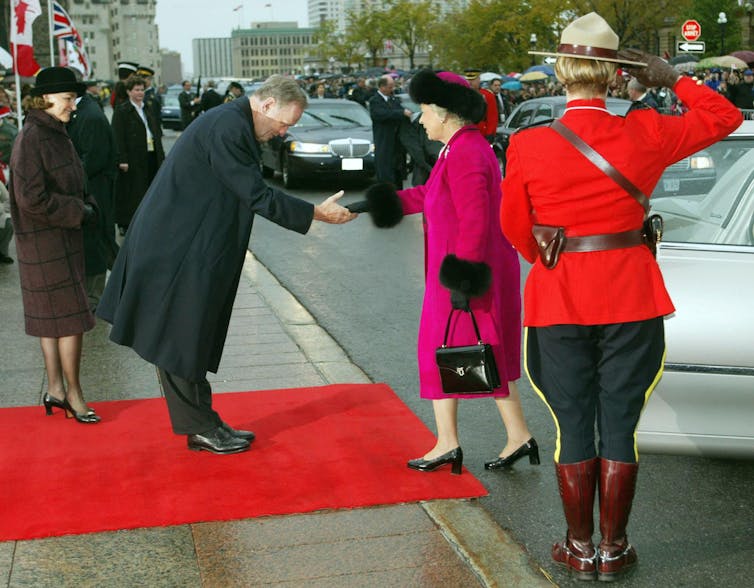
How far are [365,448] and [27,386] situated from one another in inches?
96.3

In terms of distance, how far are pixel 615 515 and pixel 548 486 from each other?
1.13m

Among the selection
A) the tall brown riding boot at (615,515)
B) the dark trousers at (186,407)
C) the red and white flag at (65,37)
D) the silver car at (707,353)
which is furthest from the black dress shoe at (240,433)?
the red and white flag at (65,37)

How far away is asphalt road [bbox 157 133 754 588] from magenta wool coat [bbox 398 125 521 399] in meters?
0.52

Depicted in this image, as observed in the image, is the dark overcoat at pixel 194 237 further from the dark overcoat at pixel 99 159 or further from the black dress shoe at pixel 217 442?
the dark overcoat at pixel 99 159

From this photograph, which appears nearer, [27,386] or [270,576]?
[270,576]

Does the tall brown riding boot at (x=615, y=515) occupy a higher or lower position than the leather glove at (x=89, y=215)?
lower

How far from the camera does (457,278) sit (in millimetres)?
4680

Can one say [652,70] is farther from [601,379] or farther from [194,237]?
[194,237]

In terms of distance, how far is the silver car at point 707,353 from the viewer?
14.3 ft

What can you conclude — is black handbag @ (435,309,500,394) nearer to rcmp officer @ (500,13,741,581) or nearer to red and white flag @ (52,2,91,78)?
rcmp officer @ (500,13,741,581)

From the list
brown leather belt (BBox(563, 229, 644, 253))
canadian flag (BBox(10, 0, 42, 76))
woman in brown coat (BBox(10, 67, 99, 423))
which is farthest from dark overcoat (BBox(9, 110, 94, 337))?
canadian flag (BBox(10, 0, 42, 76))

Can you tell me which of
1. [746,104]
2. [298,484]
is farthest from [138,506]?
[746,104]

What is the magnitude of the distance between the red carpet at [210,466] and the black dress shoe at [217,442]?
0.04 meters

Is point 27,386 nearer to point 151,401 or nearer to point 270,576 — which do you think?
point 151,401
